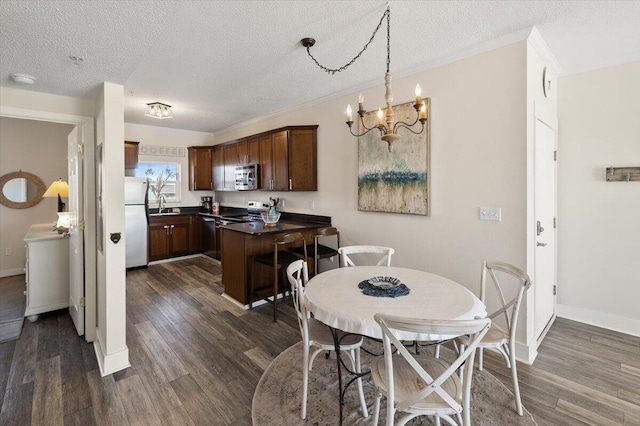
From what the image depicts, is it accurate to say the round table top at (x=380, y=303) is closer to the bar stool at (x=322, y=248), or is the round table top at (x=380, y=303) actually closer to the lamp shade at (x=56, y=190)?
the bar stool at (x=322, y=248)

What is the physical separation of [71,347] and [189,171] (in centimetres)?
443

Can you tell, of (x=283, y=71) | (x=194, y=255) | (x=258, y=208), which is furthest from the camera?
(x=194, y=255)

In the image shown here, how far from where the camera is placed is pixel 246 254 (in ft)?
12.1

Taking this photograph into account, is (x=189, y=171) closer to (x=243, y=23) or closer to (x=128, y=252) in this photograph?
(x=128, y=252)

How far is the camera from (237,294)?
3.86 meters

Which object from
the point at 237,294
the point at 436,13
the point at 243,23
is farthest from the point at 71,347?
the point at 436,13

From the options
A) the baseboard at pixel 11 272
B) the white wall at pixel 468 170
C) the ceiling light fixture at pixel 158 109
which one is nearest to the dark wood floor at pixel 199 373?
the white wall at pixel 468 170

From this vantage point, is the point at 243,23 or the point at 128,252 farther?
the point at 128,252

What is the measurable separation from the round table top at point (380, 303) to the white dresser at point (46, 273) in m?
3.20

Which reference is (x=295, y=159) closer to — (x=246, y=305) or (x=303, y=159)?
(x=303, y=159)

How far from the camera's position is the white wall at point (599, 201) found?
2.96 m

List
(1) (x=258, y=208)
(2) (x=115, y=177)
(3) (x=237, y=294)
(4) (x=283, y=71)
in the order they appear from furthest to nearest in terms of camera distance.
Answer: (1) (x=258, y=208), (3) (x=237, y=294), (4) (x=283, y=71), (2) (x=115, y=177)

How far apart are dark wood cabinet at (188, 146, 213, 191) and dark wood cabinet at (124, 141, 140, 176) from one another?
1.06m

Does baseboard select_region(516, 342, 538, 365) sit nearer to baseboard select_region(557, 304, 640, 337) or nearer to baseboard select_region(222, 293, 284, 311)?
Result: baseboard select_region(557, 304, 640, 337)
